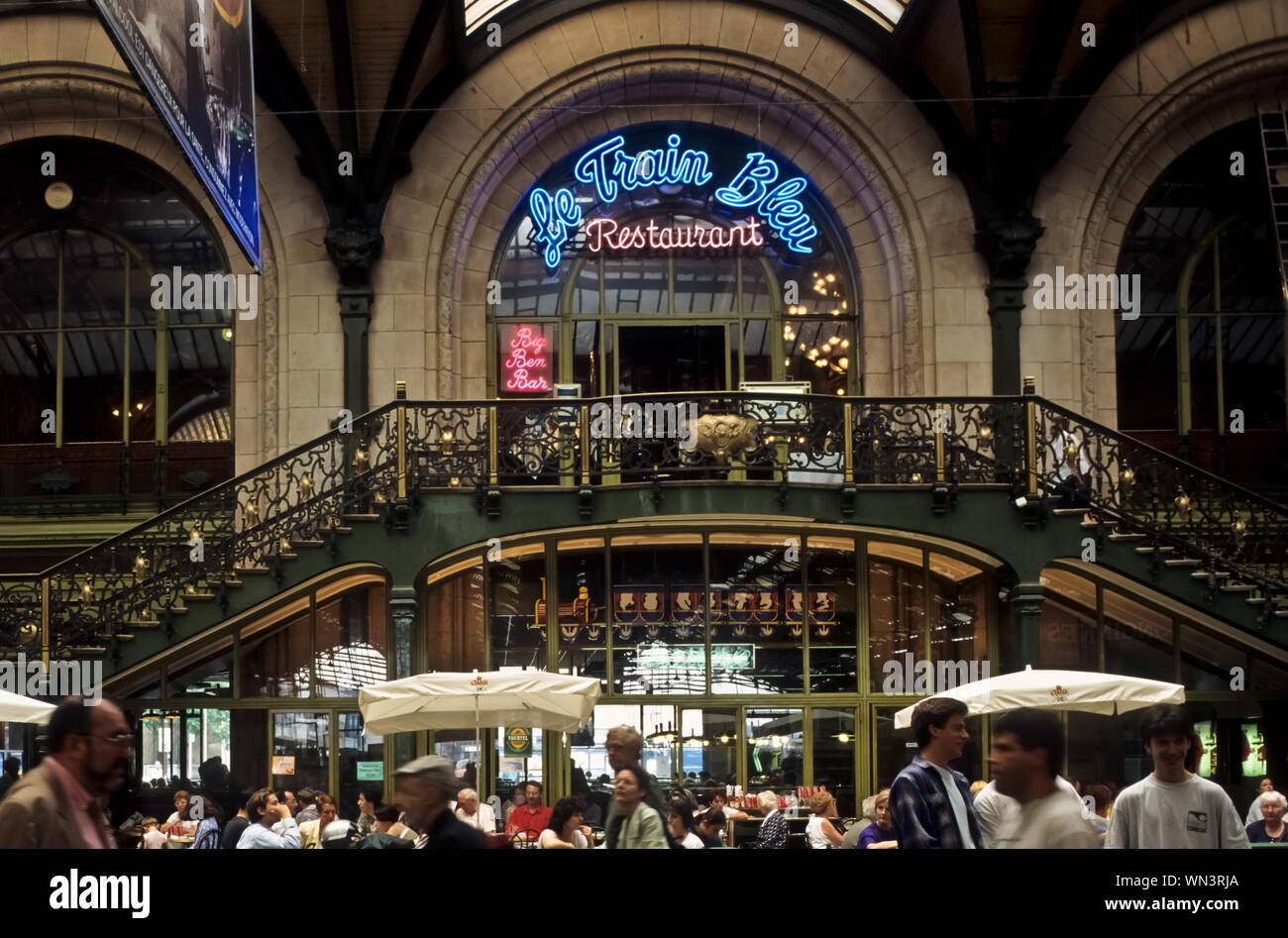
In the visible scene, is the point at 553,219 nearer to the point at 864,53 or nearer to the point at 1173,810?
the point at 864,53

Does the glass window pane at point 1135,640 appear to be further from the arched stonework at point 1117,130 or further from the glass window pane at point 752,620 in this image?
the glass window pane at point 752,620

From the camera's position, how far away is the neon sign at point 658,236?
23531 millimetres

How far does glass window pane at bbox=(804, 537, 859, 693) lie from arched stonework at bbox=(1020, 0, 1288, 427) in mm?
4687

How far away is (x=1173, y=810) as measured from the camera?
6.07 meters

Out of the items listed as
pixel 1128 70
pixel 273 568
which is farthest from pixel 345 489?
pixel 1128 70

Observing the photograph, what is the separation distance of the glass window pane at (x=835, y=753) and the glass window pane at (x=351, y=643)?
5.84 metres

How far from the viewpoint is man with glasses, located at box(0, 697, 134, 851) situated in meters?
4.43

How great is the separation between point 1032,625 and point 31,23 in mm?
16594

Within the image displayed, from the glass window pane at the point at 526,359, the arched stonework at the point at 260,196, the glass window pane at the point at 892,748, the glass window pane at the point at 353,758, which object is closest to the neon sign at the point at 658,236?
the glass window pane at the point at 526,359

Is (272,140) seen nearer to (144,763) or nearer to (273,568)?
(273,568)

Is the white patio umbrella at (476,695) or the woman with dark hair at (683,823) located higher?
the white patio umbrella at (476,695)

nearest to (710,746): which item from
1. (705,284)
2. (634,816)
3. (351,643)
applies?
(351,643)

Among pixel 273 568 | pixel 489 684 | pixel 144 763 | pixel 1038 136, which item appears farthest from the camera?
pixel 1038 136

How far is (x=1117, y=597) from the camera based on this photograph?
21453mm
